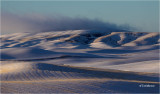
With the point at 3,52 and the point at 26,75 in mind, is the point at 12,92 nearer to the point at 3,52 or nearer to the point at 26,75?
the point at 26,75

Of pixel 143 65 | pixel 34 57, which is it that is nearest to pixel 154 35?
pixel 34 57

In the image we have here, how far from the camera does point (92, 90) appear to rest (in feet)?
21.9

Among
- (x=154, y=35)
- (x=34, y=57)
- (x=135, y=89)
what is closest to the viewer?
(x=135, y=89)

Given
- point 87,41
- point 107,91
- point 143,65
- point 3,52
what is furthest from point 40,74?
point 87,41

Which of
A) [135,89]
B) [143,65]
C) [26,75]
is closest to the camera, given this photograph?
[135,89]

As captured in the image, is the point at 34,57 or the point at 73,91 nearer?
the point at 73,91

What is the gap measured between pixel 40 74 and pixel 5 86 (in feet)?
12.1

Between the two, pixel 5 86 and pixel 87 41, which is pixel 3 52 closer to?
pixel 5 86

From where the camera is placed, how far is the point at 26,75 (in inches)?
421

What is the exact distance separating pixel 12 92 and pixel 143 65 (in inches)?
402

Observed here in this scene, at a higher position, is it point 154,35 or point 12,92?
point 154,35

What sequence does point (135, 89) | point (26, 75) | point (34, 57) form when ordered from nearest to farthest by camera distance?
point (135, 89) < point (26, 75) < point (34, 57)

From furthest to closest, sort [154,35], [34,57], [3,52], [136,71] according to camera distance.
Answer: [154,35], [3,52], [34,57], [136,71]

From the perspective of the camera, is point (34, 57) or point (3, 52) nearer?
point (34, 57)
